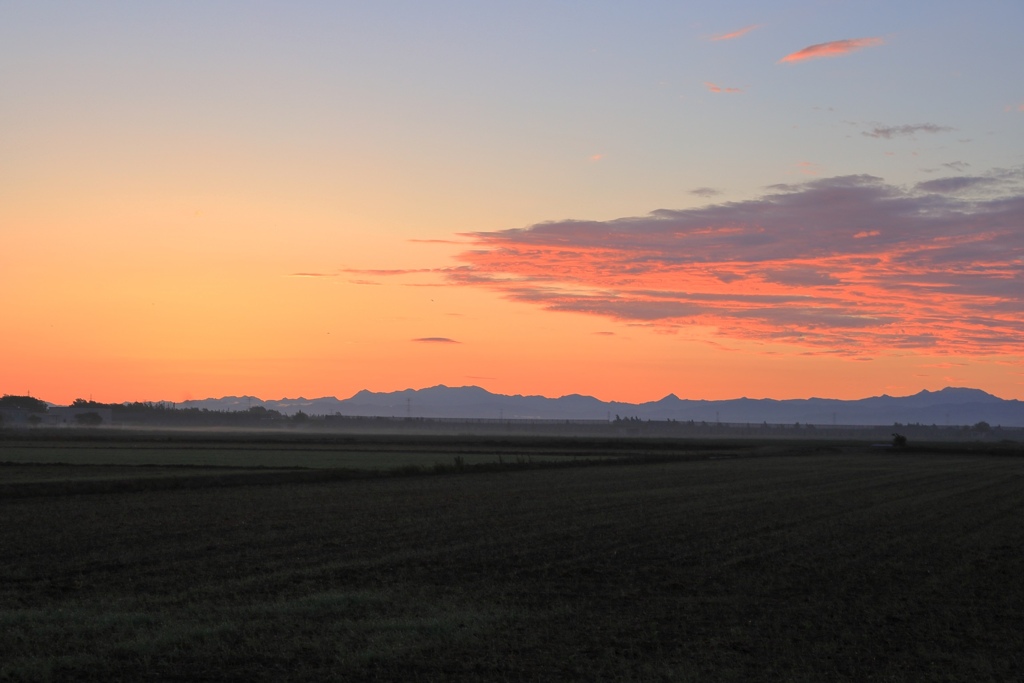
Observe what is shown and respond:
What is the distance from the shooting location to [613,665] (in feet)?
41.6

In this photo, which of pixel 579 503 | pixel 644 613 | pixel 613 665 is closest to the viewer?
pixel 613 665

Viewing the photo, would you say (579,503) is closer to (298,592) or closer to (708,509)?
(708,509)

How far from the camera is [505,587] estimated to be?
1816cm

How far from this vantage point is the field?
42.3 feet

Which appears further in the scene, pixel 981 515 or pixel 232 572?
pixel 981 515

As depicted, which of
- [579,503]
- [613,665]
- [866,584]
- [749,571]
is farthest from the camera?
[579,503]

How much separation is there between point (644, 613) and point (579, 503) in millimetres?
19431

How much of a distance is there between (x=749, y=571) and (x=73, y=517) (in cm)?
1872

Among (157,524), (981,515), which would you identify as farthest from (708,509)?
(157,524)

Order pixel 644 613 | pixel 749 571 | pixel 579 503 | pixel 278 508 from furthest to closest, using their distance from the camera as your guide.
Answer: pixel 579 503 < pixel 278 508 < pixel 749 571 < pixel 644 613

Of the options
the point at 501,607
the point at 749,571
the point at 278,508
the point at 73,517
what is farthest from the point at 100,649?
the point at 278,508

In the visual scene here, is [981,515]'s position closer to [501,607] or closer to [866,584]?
[866,584]

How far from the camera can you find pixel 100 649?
1334 centimetres

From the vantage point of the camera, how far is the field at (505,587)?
42.3ft
